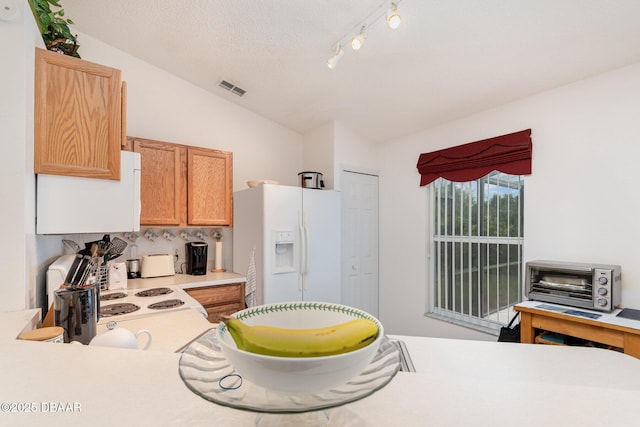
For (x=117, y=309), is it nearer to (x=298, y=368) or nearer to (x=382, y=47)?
(x=298, y=368)

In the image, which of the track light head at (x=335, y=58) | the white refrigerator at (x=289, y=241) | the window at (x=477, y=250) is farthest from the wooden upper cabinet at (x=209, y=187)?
the window at (x=477, y=250)

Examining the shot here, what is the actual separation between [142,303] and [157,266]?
1.00 m

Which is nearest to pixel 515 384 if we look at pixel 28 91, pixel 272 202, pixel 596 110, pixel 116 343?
pixel 116 343

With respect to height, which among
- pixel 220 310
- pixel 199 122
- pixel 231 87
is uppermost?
pixel 231 87

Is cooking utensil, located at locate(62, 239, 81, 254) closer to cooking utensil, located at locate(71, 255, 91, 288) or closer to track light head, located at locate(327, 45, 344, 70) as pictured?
cooking utensil, located at locate(71, 255, 91, 288)

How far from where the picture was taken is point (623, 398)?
483mm

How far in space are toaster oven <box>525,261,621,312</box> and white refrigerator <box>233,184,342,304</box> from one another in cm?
168

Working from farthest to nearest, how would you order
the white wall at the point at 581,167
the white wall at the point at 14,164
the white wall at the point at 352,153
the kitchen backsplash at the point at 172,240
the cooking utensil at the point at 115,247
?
the white wall at the point at 352,153 < the kitchen backsplash at the point at 172,240 < the cooking utensil at the point at 115,247 < the white wall at the point at 581,167 < the white wall at the point at 14,164

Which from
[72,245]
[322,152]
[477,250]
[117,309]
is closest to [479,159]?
[477,250]

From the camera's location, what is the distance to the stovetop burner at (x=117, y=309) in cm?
165

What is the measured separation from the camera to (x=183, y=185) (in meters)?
2.81

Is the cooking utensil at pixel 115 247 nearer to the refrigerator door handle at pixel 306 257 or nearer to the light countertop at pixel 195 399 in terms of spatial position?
the refrigerator door handle at pixel 306 257

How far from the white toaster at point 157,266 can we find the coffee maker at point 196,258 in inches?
6.4

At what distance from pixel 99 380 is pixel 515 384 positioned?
724 millimetres
